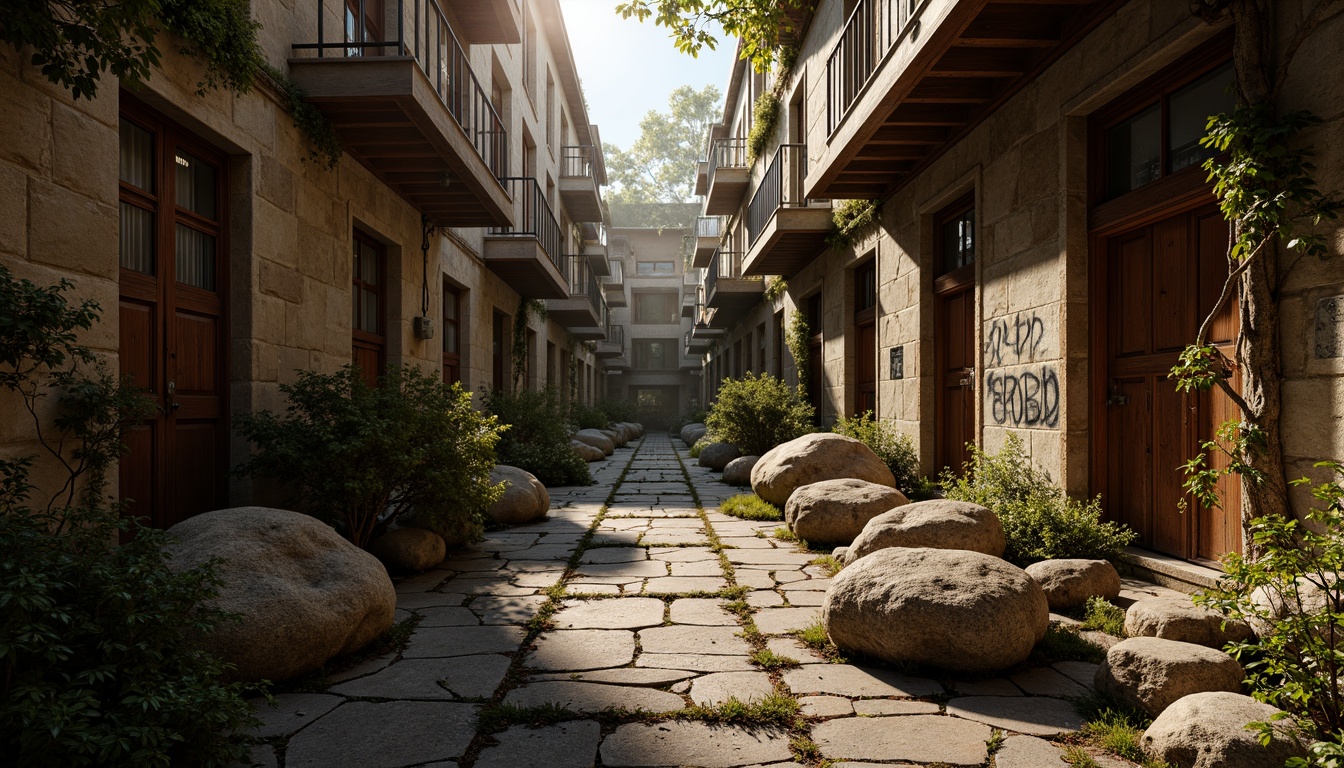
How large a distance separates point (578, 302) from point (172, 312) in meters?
12.7

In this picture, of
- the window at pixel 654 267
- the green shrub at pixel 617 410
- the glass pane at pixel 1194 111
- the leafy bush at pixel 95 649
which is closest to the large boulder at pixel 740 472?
the glass pane at pixel 1194 111

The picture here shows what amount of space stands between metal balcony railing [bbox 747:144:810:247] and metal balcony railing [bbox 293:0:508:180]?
4027mm

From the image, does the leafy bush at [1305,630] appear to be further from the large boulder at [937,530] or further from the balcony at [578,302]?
the balcony at [578,302]

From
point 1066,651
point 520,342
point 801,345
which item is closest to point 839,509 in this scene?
Result: point 1066,651

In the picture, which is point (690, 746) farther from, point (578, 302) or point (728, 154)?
point (728, 154)

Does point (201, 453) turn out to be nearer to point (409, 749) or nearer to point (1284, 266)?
point (409, 749)

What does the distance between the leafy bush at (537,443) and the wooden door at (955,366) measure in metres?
4.80

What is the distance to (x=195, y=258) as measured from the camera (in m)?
4.96

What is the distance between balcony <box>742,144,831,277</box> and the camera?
10422 mm

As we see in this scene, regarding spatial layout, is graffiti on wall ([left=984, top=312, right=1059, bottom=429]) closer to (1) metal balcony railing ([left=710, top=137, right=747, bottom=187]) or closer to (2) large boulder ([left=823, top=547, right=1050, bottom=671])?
(2) large boulder ([left=823, top=547, right=1050, bottom=671])

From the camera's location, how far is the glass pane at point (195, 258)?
15.8ft

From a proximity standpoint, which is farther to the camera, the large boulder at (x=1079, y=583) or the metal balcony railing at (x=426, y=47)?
the metal balcony railing at (x=426, y=47)

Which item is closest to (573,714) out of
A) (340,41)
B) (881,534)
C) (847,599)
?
(847,599)

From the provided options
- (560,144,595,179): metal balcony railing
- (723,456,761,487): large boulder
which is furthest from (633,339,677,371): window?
(723,456,761,487): large boulder
